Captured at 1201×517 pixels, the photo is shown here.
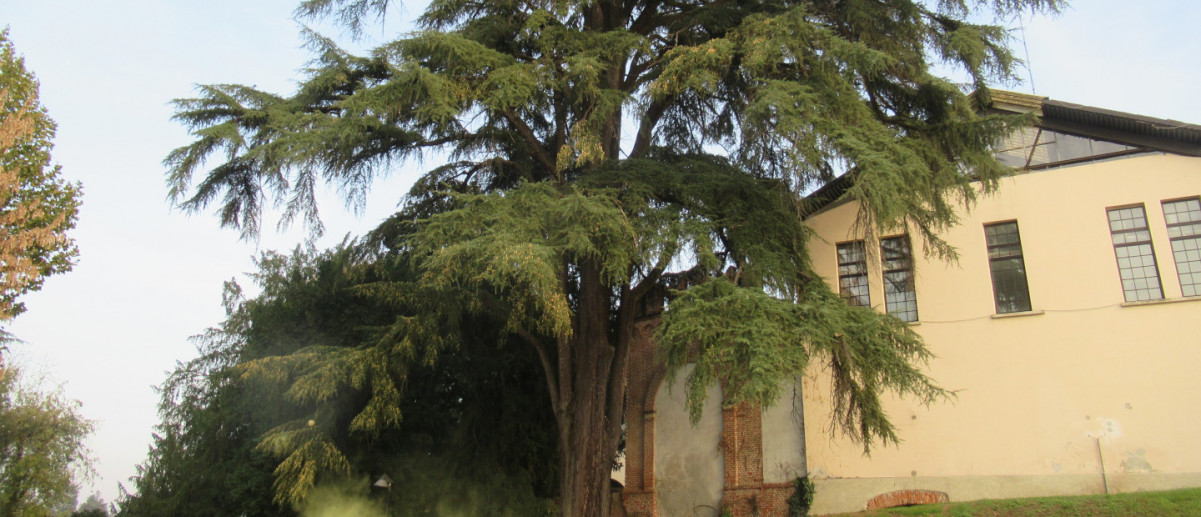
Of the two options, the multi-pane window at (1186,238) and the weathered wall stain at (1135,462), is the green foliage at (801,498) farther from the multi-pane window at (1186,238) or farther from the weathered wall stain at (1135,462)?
the multi-pane window at (1186,238)

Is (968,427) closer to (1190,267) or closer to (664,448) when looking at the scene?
(1190,267)

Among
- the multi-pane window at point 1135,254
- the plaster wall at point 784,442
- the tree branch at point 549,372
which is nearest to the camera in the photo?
the tree branch at point 549,372

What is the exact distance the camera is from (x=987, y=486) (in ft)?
45.2

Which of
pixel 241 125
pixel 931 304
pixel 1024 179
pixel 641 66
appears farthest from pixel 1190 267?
pixel 241 125

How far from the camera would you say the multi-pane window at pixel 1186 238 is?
1341cm

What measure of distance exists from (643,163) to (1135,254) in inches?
345

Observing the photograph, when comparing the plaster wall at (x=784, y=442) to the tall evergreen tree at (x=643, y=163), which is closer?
the tall evergreen tree at (x=643, y=163)

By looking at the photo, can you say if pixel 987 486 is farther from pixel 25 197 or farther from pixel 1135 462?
pixel 25 197

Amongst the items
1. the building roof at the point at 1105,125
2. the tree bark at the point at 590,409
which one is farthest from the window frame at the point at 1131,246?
the tree bark at the point at 590,409

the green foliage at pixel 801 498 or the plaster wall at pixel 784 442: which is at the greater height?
the plaster wall at pixel 784 442

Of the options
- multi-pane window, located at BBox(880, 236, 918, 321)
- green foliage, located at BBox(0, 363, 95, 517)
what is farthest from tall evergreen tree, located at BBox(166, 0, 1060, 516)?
green foliage, located at BBox(0, 363, 95, 517)

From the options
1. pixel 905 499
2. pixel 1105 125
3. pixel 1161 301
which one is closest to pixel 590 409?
pixel 905 499

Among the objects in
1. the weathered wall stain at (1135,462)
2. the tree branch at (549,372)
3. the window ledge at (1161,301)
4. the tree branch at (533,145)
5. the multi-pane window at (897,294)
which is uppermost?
the tree branch at (533,145)

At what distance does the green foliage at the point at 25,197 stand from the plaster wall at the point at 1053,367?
11685 mm
